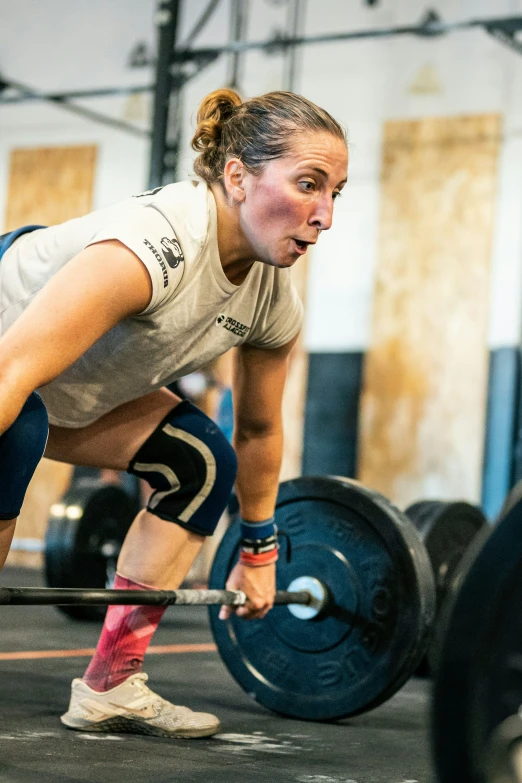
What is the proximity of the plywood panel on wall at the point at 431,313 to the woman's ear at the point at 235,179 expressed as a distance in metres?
5.14

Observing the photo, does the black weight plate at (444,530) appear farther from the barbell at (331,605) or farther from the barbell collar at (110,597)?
the barbell collar at (110,597)

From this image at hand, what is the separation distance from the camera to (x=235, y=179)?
5.89 ft

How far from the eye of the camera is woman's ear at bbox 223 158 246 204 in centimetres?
179

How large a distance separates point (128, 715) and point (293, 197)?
3.42 feet

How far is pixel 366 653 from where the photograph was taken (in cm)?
229

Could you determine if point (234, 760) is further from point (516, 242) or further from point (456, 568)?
point (516, 242)

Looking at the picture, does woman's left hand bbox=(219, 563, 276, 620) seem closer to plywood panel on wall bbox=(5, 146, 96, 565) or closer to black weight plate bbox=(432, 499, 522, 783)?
black weight plate bbox=(432, 499, 522, 783)

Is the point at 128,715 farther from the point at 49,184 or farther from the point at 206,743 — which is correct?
the point at 49,184

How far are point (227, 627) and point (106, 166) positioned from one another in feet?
20.4

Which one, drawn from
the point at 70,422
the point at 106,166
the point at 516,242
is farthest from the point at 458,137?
the point at 70,422

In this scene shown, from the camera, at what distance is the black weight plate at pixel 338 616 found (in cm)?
227

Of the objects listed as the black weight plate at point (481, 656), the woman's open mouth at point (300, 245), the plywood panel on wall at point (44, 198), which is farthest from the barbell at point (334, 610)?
the plywood panel on wall at point (44, 198)

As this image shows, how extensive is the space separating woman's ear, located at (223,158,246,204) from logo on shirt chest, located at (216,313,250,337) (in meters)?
0.20

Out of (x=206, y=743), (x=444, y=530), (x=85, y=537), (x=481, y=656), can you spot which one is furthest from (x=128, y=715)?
(x=85, y=537)
